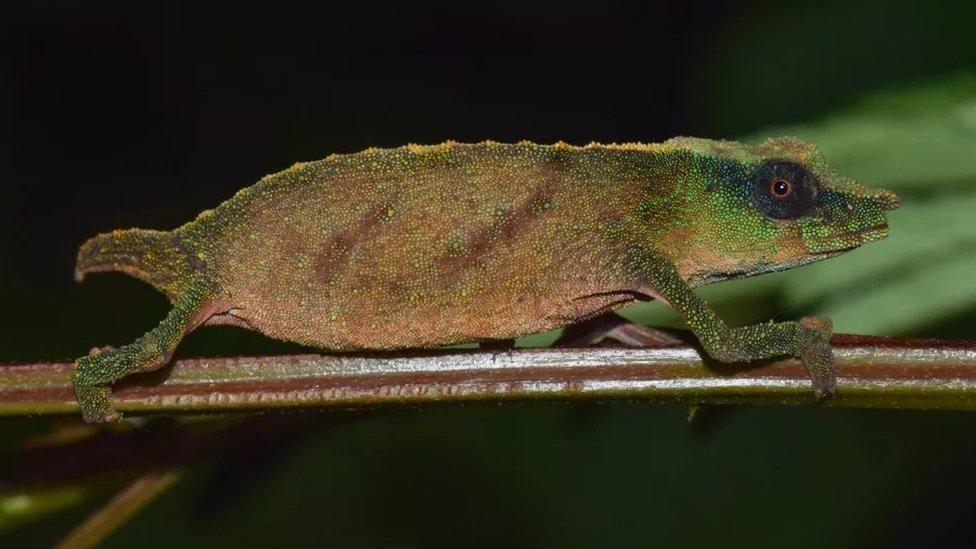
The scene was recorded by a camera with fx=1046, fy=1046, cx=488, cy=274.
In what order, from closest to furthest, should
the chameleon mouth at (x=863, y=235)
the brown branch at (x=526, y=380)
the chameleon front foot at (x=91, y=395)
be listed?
the brown branch at (x=526, y=380) → the chameleon front foot at (x=91, y=395) → the chameleon mouth at (x=863, y=235)

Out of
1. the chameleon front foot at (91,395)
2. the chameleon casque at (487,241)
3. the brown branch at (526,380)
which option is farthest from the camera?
the chameleon casque at (487,241)

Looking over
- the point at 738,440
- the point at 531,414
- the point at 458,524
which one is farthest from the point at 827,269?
the point at 458,524

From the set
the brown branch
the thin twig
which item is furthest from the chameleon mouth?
the thin twig

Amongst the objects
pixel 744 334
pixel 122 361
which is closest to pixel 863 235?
pixel 744 334

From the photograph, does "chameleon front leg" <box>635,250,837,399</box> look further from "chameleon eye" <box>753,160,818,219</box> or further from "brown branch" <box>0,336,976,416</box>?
"chameleon eye" <box>753,160,818,219</box>

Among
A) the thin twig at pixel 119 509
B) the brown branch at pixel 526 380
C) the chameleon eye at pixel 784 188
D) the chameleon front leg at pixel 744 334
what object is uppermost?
the chameleon eye at pixel 784 188

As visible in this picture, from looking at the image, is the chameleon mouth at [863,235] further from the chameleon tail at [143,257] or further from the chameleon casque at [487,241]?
the chameleon tail at [143,257]

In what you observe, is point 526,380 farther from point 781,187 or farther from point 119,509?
point 119,509

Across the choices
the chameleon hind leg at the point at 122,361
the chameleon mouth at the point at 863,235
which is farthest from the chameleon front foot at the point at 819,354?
the chameleon hind leg at the point at 122,361
